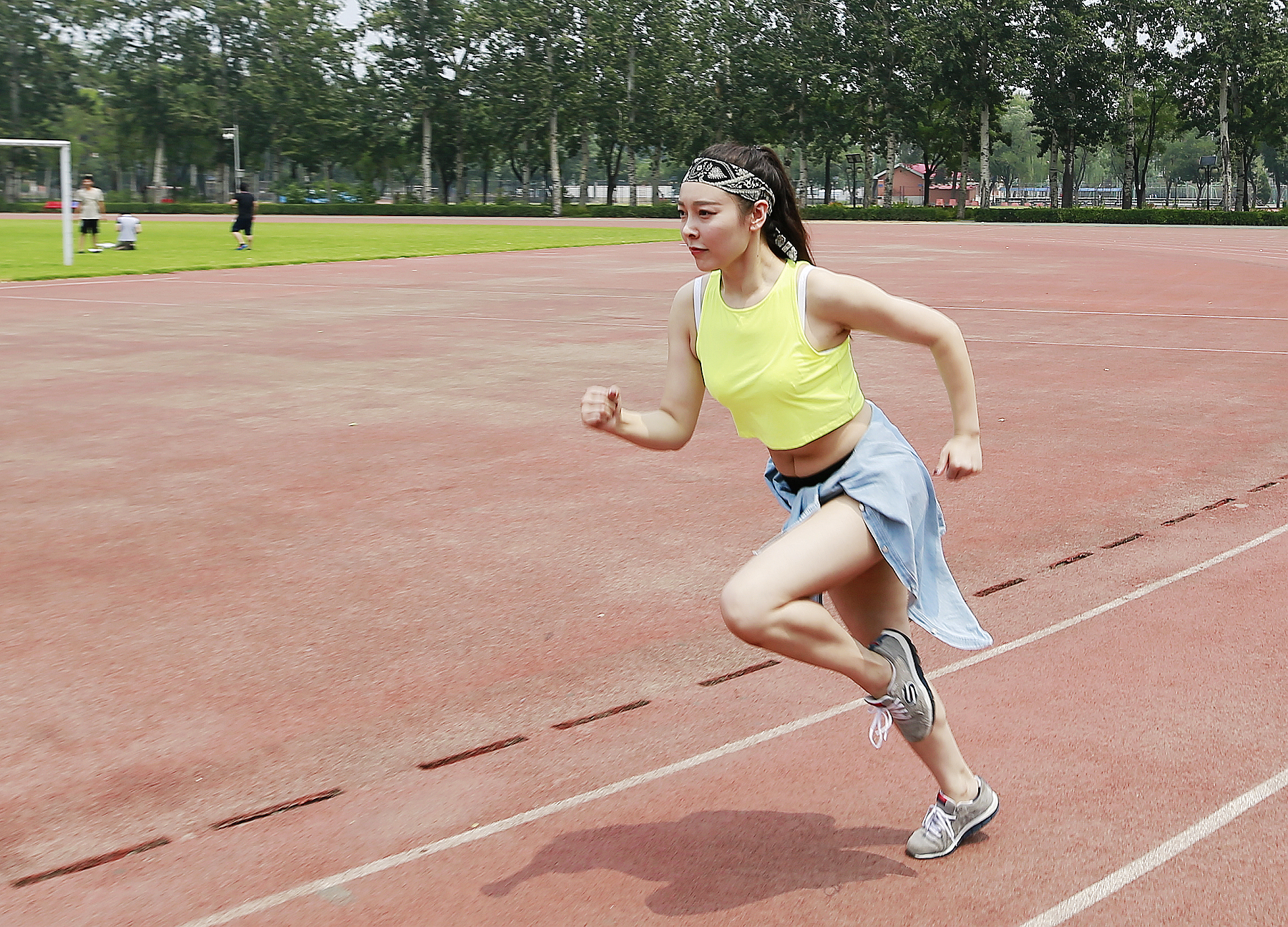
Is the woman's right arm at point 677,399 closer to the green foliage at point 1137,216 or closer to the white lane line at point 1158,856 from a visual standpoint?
A: the white lane line at point 1158,856

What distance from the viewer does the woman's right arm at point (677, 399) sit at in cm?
377

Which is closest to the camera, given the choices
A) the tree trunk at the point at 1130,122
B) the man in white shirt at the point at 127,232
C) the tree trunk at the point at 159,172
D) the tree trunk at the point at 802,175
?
the man in white shirt at the point at 127,232

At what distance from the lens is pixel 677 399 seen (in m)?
3.84

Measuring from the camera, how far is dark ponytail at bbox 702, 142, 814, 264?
3484 millimetres

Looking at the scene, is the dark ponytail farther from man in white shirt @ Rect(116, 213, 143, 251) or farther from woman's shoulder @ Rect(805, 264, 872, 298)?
man in white shirt @ Rect(116, 213, 143, 251)

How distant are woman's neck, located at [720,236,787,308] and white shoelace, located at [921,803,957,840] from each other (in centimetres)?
134

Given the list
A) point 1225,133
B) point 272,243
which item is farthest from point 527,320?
point 1225,133

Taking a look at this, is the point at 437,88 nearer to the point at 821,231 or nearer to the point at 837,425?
the point at 821,231

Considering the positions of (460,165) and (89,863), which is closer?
(89,863)

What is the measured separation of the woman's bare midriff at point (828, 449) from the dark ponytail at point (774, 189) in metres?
0.41

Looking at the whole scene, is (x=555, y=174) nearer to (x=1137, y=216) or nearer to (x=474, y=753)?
(x=1137, y=216)

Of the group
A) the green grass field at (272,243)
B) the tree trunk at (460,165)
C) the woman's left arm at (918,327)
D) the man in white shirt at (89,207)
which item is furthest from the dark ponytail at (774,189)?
the tree trunk at (460,165)

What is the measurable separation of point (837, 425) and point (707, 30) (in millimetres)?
79251

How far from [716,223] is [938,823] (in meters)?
1.57
